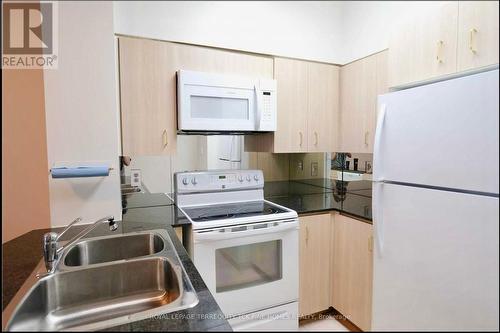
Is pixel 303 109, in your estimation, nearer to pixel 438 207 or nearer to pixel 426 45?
pixel 426 45

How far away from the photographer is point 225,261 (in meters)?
1.43

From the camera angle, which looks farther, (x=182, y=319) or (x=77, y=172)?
(x=77, y=172)

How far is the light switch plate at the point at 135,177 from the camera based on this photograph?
1629 mm

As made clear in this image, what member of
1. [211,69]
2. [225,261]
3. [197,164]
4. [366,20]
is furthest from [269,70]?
[225,261]

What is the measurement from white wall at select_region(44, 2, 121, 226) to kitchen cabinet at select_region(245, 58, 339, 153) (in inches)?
37.6

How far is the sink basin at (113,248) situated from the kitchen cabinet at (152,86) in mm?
505

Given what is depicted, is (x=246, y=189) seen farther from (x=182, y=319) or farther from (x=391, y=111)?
(x=182, y=319)

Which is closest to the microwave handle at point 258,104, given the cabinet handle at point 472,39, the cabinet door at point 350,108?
the cabinet door at point 350,108

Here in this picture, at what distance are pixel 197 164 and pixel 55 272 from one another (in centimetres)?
105

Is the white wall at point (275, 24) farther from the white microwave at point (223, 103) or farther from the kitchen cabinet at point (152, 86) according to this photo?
the white microwave at point (223, 103)

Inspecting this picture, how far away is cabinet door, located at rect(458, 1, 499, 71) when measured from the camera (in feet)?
3.35

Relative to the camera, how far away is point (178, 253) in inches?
38.9

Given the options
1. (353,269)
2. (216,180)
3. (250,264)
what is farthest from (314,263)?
(216,180)

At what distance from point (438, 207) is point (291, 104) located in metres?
1.04
